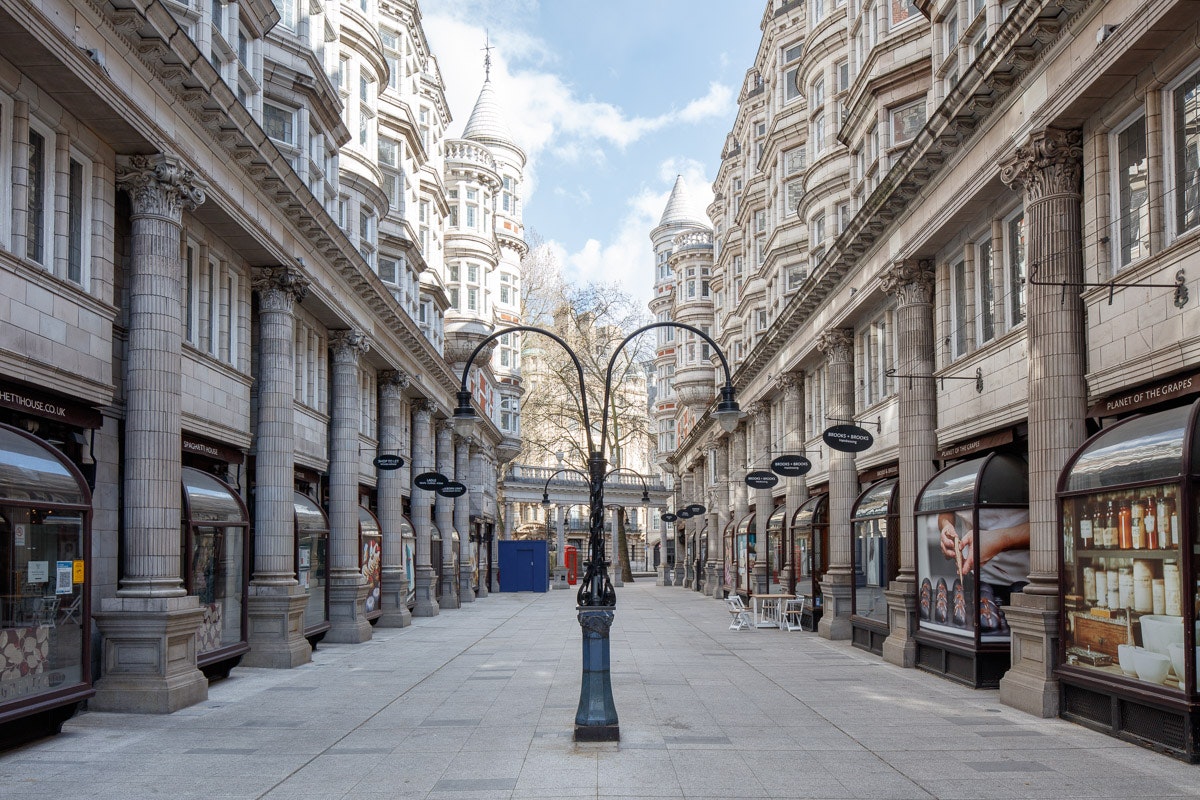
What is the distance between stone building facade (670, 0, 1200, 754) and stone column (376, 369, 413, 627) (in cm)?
1133

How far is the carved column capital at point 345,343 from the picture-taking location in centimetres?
2800

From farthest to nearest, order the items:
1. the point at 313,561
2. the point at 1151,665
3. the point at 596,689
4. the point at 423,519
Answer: the point at 423,519
the point at 313,561
the point at 596,689
the point at 1151,665

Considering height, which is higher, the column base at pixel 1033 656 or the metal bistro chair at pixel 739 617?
the column base at pixel 1033 656

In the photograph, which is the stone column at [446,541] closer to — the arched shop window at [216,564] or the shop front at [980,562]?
the arched shop window at [216,564]

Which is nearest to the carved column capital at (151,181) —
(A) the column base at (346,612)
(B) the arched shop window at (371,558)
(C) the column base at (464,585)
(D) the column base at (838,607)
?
(A) the column base at (346,612)

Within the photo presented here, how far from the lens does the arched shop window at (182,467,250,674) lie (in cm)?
1727

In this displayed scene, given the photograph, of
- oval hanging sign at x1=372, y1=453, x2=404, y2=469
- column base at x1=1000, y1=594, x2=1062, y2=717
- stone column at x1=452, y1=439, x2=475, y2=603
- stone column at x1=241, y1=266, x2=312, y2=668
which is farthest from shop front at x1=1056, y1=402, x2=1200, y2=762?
stone column at x1=452, y1=439, x2=475, y2=603

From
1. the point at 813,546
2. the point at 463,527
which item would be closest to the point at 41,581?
the point at 813,546

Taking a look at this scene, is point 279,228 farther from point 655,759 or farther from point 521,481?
point 521,481

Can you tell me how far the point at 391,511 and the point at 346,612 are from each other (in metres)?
6.61

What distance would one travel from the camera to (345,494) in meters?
27.9

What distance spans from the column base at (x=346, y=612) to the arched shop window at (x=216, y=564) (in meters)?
6.73

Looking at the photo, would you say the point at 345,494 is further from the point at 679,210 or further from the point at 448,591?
the point at 679,210

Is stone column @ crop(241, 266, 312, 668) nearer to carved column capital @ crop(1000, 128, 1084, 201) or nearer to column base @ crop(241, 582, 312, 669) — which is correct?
column base @ crop(241, 582, 312, 669)
